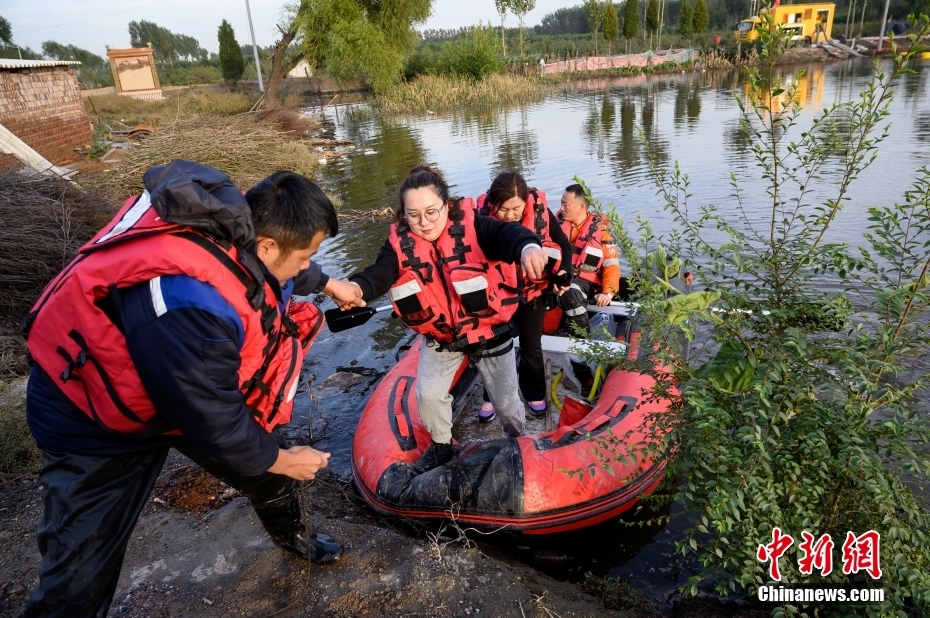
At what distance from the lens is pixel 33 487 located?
10.6 feet

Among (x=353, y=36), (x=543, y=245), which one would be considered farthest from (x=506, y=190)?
(x=353, y=36)

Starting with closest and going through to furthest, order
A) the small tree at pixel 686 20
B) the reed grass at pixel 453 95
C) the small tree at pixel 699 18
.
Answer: the reed grass at pixel 453 95
the small tree at pixel 699 18
the small tree at pixel 686 20

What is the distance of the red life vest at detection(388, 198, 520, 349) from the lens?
312 centimetres

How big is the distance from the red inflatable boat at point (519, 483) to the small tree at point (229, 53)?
132ft

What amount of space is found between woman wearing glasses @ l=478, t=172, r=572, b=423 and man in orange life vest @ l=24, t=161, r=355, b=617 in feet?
6.69

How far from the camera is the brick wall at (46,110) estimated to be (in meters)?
11.7

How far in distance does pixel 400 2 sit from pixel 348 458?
21788mm

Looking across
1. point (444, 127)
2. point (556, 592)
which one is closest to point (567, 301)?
point (556, 592)

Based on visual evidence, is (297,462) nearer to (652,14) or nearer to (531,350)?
(531,350)

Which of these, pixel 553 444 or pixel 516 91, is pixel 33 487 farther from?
pixel 516 91

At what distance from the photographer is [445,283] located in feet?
10.4

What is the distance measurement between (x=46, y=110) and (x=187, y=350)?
50.4 ft
